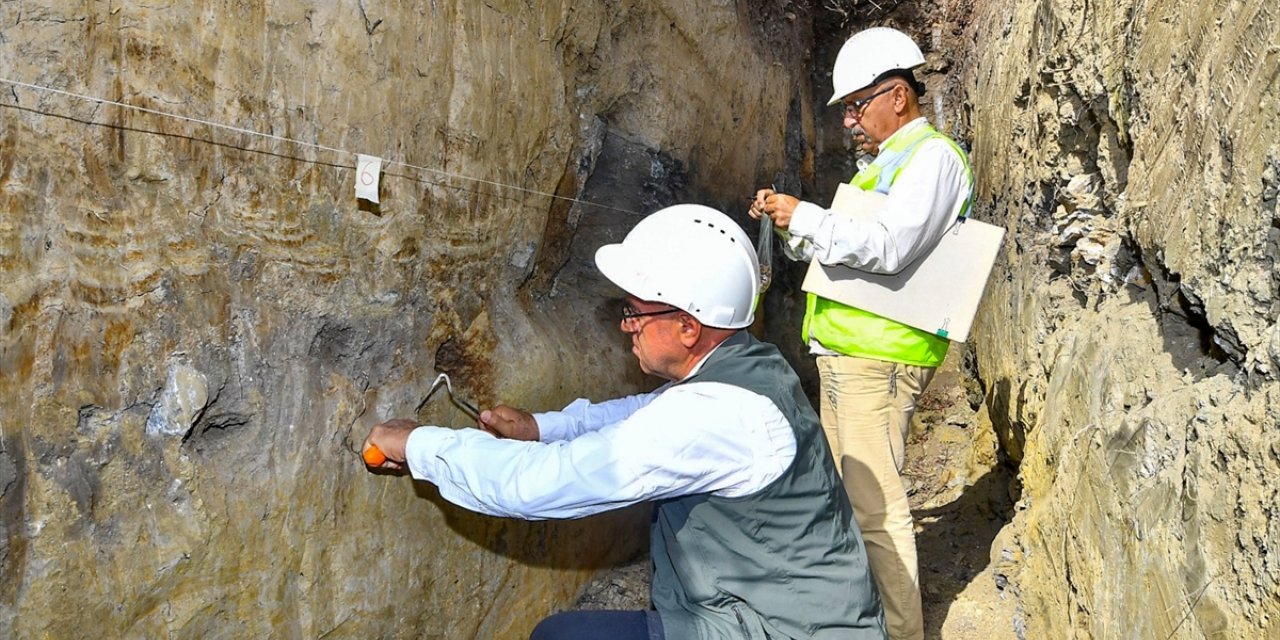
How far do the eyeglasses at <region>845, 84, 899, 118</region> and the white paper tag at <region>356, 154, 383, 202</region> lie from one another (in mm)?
1840

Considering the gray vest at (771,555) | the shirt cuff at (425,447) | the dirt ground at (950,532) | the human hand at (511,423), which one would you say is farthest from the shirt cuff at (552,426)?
the dirt ground at (950,532)

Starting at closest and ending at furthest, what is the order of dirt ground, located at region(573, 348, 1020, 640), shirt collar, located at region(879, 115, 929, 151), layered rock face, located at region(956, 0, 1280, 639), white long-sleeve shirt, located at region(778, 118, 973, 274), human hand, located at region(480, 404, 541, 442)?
layered rock face, located at region(956, 0, 1280, 639) → human hand, located at region(480, 404, 541, 442) → white long-sleeve shirt, located at region(778, 118, 973, 274) → shirt collar, located at region(879, 115, 929, 151) → dirt ground, located at region(573, 348, 1020, 640)

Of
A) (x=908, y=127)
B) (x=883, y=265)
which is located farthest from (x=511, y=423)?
(x=908, y=127)

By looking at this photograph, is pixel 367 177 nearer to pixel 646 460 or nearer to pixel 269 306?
pixel 269 306

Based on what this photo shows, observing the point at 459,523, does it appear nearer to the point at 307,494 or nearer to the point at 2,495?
the point at 307,494

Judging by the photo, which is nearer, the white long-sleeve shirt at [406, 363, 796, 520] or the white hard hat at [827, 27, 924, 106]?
the white long-sleeve shirt at [406, 363, 796, 520]

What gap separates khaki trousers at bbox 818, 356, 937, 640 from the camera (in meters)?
3.30

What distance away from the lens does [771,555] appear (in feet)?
7.26

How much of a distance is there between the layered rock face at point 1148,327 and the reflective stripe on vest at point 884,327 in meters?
0.54

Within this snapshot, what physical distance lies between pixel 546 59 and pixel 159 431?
6.48 feet

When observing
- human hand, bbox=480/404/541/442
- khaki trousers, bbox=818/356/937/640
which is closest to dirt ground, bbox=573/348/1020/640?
khaki trousers, bbox=818/356/937/640

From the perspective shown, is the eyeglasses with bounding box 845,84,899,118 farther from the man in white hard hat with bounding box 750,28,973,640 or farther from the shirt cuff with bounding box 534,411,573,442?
the shirt cuff with bounding box 534,411,573,442

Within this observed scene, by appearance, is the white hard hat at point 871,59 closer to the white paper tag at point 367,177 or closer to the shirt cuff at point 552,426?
the shirt cuff at point 552,426

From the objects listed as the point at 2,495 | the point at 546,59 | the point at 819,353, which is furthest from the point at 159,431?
the point at 819,353
